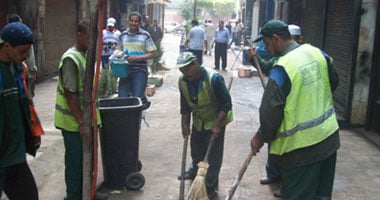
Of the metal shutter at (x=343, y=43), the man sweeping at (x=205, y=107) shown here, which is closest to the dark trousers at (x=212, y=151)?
the man sweeping at (x=205, y=107)

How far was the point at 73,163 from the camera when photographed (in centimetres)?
403

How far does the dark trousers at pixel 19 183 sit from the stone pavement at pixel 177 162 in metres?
1.30

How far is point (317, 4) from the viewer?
11023mm

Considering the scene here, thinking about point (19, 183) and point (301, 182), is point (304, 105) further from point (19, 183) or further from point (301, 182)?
point (19, 183)

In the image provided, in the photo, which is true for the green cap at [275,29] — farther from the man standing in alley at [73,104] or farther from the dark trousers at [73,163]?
the dark trousers at [73,163]

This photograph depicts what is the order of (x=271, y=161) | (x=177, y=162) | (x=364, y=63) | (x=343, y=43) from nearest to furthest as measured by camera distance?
(x=271, y=161) → (x=177, y=162) → (x=364, y=63) → (x=343, y=43)

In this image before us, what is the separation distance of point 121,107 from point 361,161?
3322mm

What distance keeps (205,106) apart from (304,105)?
1.49m

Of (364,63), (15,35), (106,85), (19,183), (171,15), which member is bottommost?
(106,85)

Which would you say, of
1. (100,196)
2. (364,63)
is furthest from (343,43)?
(100,196)

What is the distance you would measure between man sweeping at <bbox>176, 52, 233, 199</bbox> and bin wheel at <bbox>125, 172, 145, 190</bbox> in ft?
2.08

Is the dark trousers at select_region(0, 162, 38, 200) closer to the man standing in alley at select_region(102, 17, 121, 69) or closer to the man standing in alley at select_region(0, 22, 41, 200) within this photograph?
the man standing in alley at select_region(0, 22, 41, 200)

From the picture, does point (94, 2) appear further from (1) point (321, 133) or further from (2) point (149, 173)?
(2) point (149, 173)

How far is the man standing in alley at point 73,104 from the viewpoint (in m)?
3.85
